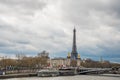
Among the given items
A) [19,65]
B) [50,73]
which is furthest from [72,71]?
[19,65]

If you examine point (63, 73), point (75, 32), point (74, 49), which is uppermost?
point (75, 32)

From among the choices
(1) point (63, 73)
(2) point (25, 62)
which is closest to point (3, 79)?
(1) point (63, 73)

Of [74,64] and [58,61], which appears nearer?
[74,64]

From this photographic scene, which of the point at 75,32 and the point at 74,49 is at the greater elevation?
the point at 75,32

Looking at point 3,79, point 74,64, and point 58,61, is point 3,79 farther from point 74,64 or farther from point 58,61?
point 58,61

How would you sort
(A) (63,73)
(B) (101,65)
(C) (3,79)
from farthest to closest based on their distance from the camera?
1. (B) (101,65)
2. (A) (63,73)
3. (C) (3,79)

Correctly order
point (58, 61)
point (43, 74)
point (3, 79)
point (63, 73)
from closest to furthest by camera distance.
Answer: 1. point (3, 79)
2. point (43, 74)
3. point (63, 73)
4. point (58, 61)

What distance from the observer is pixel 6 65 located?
333ft

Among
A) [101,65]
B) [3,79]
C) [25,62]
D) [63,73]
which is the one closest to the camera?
[3,79]

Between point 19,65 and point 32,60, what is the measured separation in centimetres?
697

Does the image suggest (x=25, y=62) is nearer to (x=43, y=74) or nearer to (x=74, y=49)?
(x=43, y=74)

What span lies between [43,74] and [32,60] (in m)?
34.1

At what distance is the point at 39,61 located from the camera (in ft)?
391

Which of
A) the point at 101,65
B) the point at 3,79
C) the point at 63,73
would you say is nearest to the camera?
the point at 3,79
